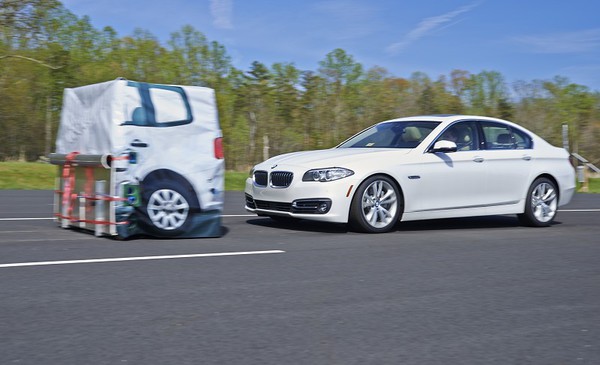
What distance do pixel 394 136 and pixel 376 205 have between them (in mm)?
1411

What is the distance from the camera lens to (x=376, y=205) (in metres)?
9.02

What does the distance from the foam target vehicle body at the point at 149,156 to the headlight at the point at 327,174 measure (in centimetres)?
115

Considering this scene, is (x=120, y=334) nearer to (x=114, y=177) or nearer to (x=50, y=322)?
(x=50, y=322)

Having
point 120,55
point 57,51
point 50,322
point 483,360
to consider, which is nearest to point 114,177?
point 50,322

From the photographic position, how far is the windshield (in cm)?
980

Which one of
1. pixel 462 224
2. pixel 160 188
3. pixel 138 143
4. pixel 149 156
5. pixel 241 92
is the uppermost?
pixel 241 92

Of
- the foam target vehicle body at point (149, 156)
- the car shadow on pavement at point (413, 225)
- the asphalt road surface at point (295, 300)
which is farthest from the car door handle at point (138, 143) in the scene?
the car shadow on pavement at point (413, 225)

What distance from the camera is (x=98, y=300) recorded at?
4.77 meters

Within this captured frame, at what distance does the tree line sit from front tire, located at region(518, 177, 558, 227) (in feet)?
62.9

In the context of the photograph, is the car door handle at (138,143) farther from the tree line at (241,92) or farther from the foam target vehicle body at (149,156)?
the tree line at (241,92)

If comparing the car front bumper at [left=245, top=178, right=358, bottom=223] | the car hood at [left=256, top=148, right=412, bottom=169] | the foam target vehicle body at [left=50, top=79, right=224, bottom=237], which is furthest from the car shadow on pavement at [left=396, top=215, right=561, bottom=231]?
the foam target vehicle body at [left=50, top=79, right=224, bottom=237]

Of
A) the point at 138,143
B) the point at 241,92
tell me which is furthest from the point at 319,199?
the point at 241,92

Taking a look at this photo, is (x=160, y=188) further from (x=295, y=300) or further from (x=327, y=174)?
(x=295, y=300)

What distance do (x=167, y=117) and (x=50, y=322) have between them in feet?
13.2
